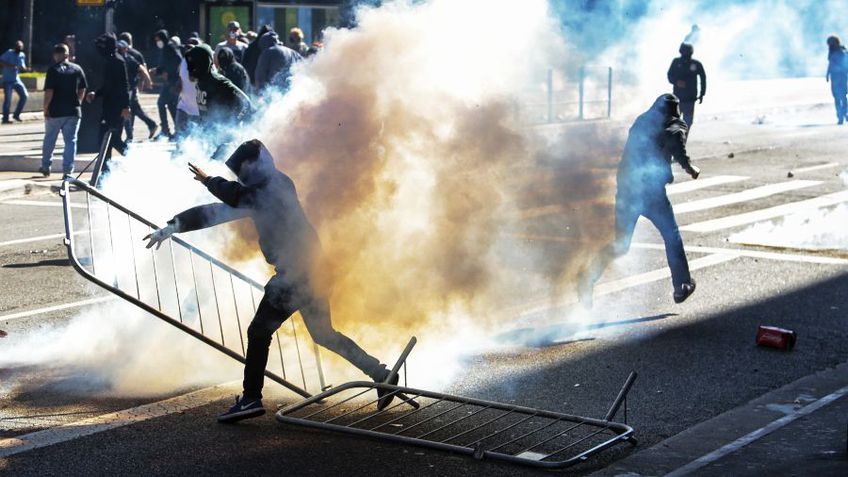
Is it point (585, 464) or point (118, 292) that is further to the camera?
point (118, 292)

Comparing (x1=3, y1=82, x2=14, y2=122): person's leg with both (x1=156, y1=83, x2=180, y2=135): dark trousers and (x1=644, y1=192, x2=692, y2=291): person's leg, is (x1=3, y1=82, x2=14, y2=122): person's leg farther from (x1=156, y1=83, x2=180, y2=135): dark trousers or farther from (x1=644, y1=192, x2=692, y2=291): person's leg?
(x1=644, y1=192, x2=692, y2=291): person's leg

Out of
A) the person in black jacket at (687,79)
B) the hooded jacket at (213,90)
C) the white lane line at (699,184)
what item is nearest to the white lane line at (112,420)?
the hooded jacket at (213,90)

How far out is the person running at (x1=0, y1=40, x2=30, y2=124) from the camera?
24.2 metres

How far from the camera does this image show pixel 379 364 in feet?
21.6

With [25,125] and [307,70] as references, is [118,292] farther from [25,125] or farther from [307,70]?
[25,125]

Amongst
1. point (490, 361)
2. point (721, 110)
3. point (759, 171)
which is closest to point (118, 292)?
point (490, 361)

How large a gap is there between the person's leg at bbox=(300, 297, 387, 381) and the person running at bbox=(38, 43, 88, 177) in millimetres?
10293

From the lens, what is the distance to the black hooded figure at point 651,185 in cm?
882

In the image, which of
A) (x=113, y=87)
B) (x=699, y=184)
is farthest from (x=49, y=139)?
(x=699, y=184)

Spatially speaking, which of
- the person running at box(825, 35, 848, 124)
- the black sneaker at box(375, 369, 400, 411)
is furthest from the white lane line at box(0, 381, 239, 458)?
the person running at box(825, 35, 848, 124)

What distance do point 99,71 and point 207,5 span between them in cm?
1135

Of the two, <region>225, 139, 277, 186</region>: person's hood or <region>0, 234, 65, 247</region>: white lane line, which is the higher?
<region>225, 139, 277, 186</region>: person's hood

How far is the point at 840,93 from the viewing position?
80.4 feet

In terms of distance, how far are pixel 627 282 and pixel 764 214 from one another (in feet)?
13.5
